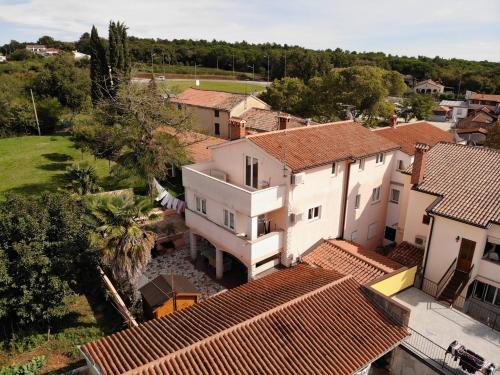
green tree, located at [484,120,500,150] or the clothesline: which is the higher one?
green tree, located at [484,120,500,150]

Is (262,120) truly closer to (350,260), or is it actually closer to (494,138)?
(494,138)

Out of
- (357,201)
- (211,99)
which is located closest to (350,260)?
(357,201)

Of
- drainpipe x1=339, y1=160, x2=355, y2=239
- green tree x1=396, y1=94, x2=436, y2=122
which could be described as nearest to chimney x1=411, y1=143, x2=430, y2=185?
drainpipe x1=339, y1=160, x2=355, y2=239

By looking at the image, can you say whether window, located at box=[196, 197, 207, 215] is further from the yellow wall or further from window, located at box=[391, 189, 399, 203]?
window, located at box=[391, 189, 399, 203]

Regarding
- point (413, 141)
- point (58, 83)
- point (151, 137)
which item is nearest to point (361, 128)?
point (413, 141)

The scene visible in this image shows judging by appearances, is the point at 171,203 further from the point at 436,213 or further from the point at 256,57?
the point at 256,57

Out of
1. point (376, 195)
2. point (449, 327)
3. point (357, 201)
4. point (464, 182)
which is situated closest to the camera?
point (449, 327)
